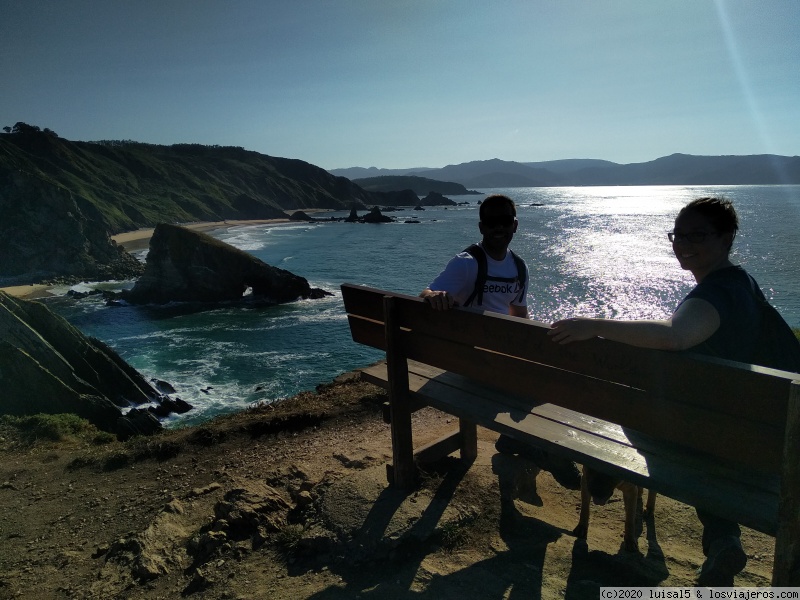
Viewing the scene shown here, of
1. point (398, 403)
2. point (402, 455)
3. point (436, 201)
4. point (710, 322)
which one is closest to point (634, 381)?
point (710, 322)

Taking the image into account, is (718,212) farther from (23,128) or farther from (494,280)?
(23,128)

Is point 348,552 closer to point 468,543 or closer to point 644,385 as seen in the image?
point 468,543

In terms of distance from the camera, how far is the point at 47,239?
4528cm

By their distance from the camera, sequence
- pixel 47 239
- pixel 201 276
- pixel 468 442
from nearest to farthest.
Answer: pixel 468 442, pixel 201 276, pixel 47 239

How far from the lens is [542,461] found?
3.57 metres

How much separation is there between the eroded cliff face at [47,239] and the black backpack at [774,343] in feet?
161

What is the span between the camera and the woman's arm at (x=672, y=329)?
2.32m

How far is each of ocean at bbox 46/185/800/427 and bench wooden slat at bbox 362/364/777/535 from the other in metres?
13.3

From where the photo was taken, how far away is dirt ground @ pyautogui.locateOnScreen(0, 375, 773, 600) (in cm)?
336

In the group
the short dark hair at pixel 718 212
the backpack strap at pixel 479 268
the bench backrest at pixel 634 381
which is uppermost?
the short dark hair at pixel 718 212

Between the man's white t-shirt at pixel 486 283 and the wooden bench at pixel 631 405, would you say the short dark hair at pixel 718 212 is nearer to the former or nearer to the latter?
the wooden bench at pixel 631 405

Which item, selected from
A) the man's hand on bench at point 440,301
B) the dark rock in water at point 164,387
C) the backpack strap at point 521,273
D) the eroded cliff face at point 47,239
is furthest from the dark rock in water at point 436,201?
the man's hand on bench at point 440,301

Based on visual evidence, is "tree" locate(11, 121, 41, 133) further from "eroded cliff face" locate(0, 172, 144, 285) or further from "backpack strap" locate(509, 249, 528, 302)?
"backpack strap" locate(509, 249, 528, 302)

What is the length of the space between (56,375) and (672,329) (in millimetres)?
12335
